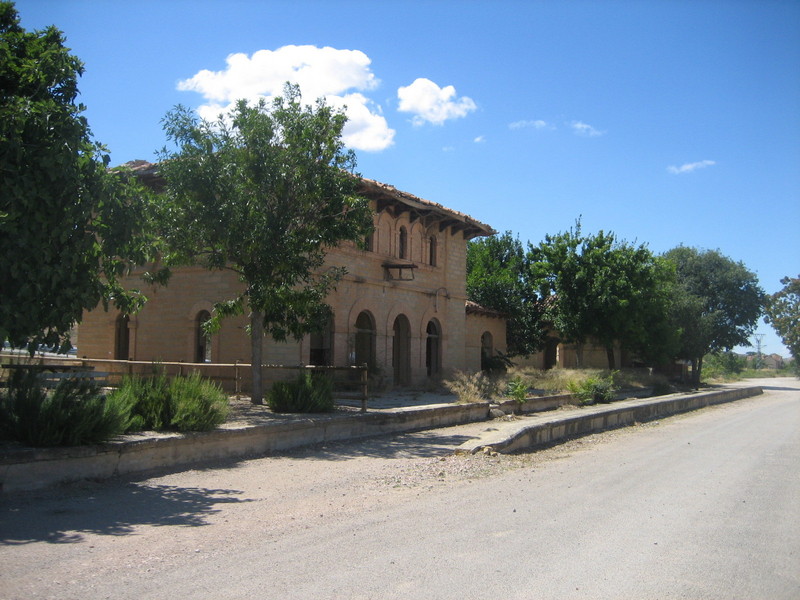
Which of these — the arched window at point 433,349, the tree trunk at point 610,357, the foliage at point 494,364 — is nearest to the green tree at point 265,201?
the arched window at point 433,349

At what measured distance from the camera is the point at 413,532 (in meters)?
6.42

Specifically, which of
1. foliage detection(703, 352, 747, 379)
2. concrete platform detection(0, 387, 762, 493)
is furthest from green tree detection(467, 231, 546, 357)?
foliage detection(703, 352, 747, 379)

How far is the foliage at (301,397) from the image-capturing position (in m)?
13.8

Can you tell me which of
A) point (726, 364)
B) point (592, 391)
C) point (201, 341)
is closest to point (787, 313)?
point (726, 364)

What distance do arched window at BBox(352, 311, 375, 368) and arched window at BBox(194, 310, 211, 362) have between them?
485 centimetres

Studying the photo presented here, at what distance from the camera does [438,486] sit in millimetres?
9055

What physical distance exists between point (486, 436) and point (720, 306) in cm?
3790

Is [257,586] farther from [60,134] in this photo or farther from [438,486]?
[60,134]

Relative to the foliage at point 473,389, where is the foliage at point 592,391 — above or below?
below

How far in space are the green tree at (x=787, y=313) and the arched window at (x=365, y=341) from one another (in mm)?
50958

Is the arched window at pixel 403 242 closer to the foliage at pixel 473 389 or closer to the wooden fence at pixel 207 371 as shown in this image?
the foliage at pixel 473 389

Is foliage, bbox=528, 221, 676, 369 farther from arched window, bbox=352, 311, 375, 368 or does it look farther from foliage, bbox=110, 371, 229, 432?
foliage, bbox=110, 371, 229, 432

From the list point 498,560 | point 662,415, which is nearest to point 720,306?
point 662,415

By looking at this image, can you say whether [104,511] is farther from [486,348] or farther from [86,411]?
[486,348]
